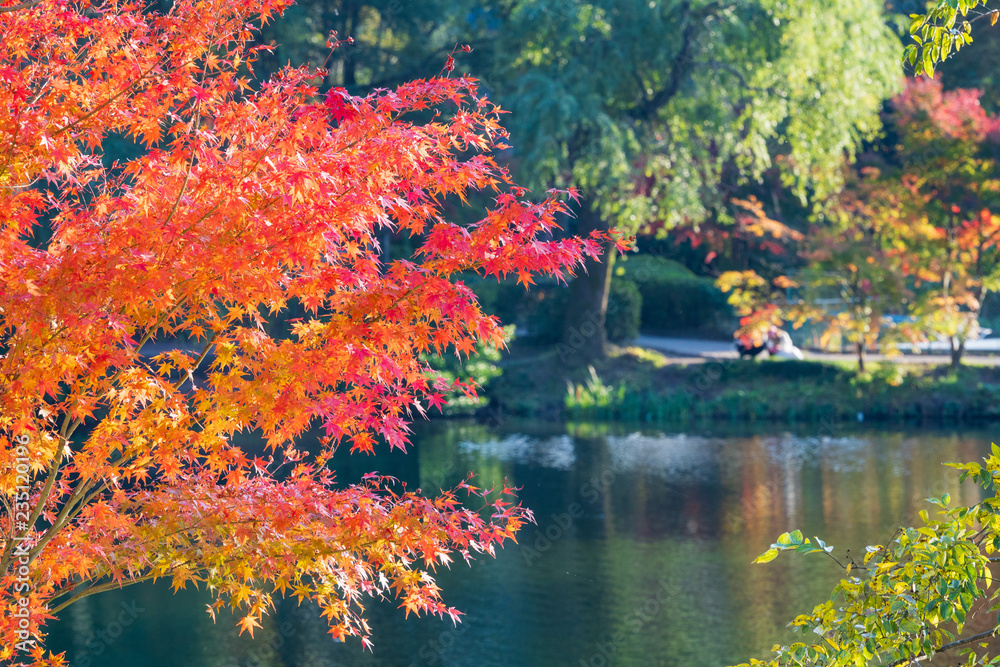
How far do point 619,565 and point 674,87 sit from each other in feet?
33.6

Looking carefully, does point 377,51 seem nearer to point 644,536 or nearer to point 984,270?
point 984,270

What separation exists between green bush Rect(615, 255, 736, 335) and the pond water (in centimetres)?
975

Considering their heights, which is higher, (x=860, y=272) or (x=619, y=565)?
(x=860, y=272)

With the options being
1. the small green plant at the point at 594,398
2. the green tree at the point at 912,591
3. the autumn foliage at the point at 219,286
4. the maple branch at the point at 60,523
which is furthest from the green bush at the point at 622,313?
the green tree at the point at 912,591

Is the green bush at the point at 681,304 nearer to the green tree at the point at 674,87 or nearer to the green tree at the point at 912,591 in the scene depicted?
the green tree at the point at 674,87

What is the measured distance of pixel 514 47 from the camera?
1873cm

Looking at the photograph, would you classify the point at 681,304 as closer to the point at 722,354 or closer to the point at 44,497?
the point at 722,354

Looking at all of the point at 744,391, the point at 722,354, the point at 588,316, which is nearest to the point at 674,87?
the point at 588,316

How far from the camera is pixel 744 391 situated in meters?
19.2

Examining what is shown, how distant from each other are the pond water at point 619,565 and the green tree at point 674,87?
464 cm

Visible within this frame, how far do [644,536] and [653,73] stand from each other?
30.9 feet

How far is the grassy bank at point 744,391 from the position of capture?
60.4ft

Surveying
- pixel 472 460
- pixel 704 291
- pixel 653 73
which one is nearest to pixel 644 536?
pixel 472 460

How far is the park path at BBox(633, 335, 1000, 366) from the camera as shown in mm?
20248
